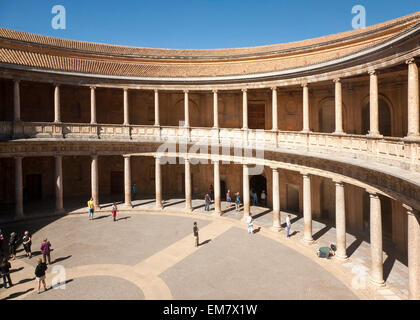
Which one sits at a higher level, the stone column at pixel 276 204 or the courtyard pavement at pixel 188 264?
the stone column at pixel 276 204

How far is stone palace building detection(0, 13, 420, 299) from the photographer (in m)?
15.0

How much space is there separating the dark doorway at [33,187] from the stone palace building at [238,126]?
0.15 m

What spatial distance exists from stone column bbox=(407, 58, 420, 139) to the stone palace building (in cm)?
6

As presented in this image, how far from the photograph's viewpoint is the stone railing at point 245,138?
12.8 metres

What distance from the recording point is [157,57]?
1224 inches

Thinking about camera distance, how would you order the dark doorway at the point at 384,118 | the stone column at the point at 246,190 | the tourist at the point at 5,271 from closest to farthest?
the tourist at the point at 5,271, the dark doorway at the point at 384,118, the stone column at the point at 246,190

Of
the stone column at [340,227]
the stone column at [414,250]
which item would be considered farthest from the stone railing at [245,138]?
the stone column at [340,227]

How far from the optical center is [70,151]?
2628 cm

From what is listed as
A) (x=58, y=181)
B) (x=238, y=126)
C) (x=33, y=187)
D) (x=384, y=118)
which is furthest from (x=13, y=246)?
(x=384, y=118)

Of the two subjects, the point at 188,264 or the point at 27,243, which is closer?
the point at 188,264

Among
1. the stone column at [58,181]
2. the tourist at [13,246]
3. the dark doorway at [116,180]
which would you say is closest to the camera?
the tourist at [13,246]

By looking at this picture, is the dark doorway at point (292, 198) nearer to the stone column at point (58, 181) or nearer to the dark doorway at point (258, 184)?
the dark doorway at point (258, 184)

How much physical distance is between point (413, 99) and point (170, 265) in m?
14.5

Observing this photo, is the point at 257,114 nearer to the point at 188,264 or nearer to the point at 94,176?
the point at 94,176
